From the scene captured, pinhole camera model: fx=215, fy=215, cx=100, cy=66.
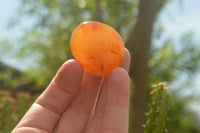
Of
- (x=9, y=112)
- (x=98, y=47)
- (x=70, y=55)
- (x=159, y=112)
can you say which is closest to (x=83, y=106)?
(x=98, y=47)

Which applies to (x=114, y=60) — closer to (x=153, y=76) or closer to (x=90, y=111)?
(x=90, y=111)

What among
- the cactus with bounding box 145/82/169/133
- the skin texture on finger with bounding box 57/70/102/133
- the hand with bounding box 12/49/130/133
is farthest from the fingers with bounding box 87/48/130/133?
the cactus with bounding box 145/82/169/133

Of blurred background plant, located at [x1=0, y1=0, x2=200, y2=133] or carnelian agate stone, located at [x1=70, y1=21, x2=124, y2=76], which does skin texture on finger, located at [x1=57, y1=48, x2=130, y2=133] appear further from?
blurred background plant, located at [x1=0, y1=0, x2=200, y2=133]

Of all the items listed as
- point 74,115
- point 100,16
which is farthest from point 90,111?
point 100,16

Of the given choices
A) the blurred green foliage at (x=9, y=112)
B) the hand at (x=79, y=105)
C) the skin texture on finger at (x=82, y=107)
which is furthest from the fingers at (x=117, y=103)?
the blurred green foliage at (x=9, y=112)

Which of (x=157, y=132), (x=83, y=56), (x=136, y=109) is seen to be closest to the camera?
(x=83, y=56)

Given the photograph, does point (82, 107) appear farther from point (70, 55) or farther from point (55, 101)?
point (70, 55)

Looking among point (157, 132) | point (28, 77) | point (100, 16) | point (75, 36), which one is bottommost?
point (28, 77)

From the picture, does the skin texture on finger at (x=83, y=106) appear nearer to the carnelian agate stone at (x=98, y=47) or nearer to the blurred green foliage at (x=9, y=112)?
the carnelian agate stone at (x=98, y=47)
